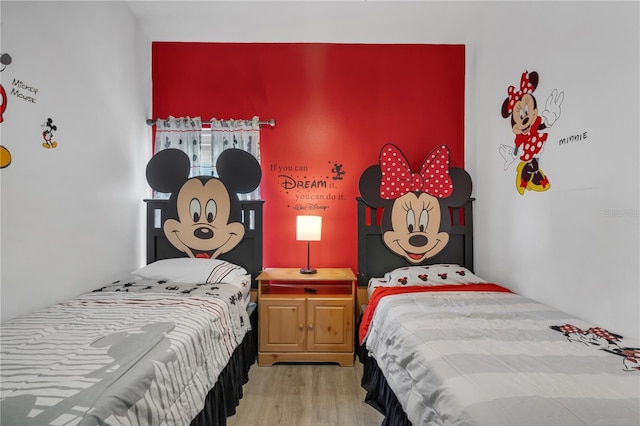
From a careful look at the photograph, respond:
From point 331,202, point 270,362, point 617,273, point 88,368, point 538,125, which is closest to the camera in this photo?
point 88,368

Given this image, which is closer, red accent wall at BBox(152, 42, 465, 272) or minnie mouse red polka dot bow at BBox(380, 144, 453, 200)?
minnie mouse red polka dot bow at BBox(380, 144, 453, 200)

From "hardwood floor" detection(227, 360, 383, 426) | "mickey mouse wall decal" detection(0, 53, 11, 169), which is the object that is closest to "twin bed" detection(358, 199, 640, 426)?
"hardwood floor" detection(227, 360, 383, 426)

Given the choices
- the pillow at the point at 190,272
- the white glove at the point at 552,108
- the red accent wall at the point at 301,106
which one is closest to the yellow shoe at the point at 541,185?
the white glove at the point at 552,108

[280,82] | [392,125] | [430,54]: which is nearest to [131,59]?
[280,82]

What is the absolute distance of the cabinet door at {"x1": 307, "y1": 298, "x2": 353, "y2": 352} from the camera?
8.74 ft

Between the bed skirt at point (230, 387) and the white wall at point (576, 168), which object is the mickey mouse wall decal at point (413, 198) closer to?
the white wall at point (576, 168)

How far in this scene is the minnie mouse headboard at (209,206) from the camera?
2.91 metres

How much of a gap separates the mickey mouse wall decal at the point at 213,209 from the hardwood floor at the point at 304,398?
102 centimetres

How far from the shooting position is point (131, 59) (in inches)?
112

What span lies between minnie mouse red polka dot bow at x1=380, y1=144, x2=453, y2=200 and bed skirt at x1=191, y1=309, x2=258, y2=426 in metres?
1.49

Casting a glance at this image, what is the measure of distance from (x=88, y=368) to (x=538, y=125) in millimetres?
2610

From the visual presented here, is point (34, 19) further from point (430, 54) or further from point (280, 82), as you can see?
point (430, 54)

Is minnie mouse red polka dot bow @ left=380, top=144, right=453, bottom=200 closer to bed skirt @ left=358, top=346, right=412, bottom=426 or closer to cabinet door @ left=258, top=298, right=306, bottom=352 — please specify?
cabinet door @ left=258, top=298, right=306, bottom=352

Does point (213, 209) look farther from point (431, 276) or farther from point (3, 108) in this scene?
point (431, 276)
